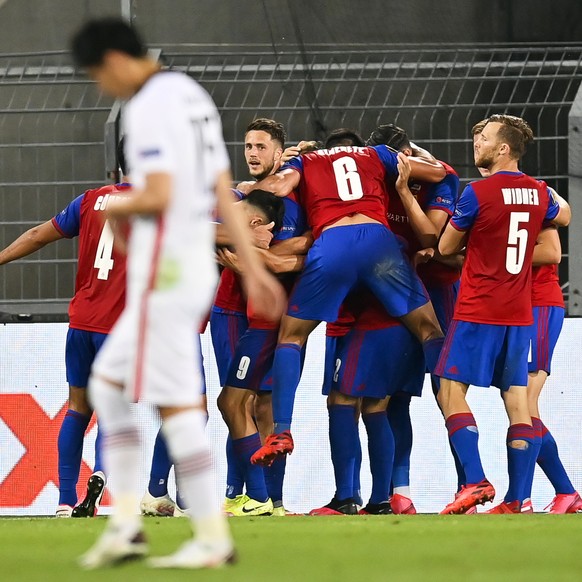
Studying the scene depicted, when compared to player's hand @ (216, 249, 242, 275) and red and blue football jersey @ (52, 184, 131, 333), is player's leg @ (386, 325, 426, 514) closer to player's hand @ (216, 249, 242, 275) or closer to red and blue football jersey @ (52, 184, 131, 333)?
player's hand @ (216, 249, 242, 275)

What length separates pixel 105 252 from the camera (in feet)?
21.6

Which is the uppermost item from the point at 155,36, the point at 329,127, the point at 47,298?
the point at 155,36

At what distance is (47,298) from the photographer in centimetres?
939

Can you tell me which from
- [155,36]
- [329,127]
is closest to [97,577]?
[329,127]

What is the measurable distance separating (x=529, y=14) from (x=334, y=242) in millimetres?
6161

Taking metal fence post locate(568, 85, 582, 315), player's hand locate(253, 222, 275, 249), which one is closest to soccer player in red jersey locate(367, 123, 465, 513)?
player's hand locate(253, 222, 275, 249)

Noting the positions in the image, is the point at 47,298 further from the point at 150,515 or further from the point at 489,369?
the point at 489,369

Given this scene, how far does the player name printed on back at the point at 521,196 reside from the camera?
6.06 meters

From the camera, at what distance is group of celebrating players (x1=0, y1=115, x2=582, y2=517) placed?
6.07m

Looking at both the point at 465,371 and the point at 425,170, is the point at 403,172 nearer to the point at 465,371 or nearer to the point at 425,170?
the point at 425,170

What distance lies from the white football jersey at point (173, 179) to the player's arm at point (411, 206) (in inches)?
120

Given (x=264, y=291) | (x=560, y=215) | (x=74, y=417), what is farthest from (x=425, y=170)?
(x=264, y=291)

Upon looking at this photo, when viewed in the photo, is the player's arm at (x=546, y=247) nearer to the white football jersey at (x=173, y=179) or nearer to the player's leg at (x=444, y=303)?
the player's leg at (x=444, y=303)

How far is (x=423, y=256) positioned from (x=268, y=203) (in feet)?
2.86
